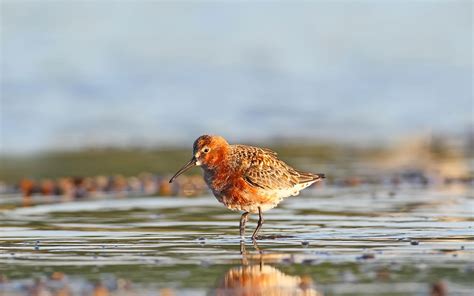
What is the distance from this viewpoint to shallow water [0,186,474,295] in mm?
7059

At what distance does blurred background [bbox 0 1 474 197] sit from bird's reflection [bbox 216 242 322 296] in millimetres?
7013

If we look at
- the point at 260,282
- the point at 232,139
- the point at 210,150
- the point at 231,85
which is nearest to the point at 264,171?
the point at 210,150

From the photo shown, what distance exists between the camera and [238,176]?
10.0 meters

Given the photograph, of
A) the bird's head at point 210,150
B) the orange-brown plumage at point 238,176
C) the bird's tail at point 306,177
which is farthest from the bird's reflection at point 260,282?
the bird's tail at point 306,177

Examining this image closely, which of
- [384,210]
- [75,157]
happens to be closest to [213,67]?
[75,157]

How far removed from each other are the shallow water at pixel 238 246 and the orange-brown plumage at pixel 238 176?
12.3 inches

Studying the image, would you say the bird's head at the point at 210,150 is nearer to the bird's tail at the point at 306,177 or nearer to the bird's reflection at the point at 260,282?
the bird's tail at the point at 306,177

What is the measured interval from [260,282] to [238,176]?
2844 millimetres

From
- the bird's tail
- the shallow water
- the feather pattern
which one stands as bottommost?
the shallow water

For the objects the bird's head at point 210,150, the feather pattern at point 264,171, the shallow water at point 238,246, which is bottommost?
the shallow water at point 238,246

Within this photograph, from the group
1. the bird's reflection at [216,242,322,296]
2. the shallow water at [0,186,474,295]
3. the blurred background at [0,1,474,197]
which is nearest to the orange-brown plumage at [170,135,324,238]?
the shallow water at [0,186,474,295]

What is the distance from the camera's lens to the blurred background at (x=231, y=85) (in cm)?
1773

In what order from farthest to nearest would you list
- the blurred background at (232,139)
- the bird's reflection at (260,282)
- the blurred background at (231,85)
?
the blurred background at (231,85), the blurred background at (232,139), the bird's reflection at (260,282)

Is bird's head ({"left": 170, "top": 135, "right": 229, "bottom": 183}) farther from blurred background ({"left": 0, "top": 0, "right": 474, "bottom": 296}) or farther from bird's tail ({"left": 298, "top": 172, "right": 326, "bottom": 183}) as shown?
bird's tail ({"left": 298, "top": 172, "right": 326, "bottom": 183})
